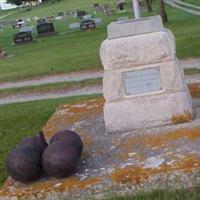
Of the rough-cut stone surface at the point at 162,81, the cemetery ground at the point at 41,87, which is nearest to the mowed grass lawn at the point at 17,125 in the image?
the cemetery ground at the point at 41,87

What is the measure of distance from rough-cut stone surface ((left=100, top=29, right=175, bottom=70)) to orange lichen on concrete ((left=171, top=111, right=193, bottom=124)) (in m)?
0.67

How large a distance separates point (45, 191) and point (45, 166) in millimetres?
284

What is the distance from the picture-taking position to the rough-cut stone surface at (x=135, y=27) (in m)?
6.59

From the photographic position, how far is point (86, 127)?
7207mm

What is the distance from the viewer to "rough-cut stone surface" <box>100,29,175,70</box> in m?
6.51

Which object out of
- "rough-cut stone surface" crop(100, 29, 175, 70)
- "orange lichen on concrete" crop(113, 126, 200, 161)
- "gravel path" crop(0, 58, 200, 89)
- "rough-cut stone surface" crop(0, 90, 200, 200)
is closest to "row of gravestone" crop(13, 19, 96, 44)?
"gravel path" crop(0, 58, 200, 89)

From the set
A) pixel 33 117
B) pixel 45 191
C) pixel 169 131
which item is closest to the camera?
pixel 45 191

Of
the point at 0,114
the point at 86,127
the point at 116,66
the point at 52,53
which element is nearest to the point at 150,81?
the point at 116,66

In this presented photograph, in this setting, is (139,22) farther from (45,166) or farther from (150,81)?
(45,166)

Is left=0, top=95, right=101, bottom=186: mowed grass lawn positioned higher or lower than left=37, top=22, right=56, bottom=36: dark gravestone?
higher

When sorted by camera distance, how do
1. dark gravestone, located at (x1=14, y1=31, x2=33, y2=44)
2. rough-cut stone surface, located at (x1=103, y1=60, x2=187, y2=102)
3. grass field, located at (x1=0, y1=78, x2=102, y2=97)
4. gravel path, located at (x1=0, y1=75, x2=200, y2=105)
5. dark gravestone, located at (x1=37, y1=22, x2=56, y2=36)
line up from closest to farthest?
rough-cut stone surface, located at (x1=103, y1=60, x2=187, y2=102), gravel path, located at (x1=0, y1=75, x2=200, y2=105), grass field, located at (x1=0, y1=78, x2=102, y2=97), dark gravestone, located at (x1=14, y1=31, x2=33, y2=44), dark gravestone, located at (x1=37, y1=22, x2=56, y2=36)

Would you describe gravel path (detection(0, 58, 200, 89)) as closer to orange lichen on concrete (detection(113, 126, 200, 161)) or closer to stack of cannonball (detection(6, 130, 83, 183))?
orange lichen on concrete (detection(113, 126, 200, 161))

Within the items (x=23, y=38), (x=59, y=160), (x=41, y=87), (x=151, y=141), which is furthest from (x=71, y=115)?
(x=23, y=38)

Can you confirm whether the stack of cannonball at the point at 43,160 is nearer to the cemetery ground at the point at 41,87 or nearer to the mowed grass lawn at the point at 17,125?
the cemetery ground at the point at 41,87
